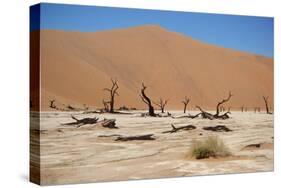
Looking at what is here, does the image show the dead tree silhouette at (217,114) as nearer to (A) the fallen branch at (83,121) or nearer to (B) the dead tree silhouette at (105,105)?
(B) the dead tree silhouette at (105,105)

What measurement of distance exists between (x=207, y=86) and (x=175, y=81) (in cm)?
62

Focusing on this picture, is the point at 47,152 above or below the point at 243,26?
below

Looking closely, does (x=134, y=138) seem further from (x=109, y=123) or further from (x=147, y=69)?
(x=147, y=69)

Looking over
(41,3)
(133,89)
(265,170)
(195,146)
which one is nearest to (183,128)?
(195,146)

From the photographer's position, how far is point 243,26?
11.9 metres

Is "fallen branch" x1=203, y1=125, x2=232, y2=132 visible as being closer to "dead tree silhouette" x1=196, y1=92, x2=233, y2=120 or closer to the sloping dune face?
"dead tree silhouette" x1=196, y1=92, x2=233, y2=120

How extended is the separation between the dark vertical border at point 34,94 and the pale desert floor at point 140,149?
0.23ft

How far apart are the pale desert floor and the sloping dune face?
28 centimetres

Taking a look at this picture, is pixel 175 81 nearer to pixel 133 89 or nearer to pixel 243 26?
pixel 133 89

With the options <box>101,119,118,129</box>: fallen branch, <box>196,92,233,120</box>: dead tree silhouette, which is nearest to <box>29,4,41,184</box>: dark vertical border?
<box>101,119,118,129</box>: fallen branch

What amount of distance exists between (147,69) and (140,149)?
1262mm

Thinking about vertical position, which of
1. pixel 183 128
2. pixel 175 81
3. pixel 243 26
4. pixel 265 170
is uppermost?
pixel 243 26

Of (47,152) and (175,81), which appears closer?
(47,152)

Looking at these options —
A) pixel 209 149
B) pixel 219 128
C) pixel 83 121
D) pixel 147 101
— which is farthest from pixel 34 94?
pixel 219 128
